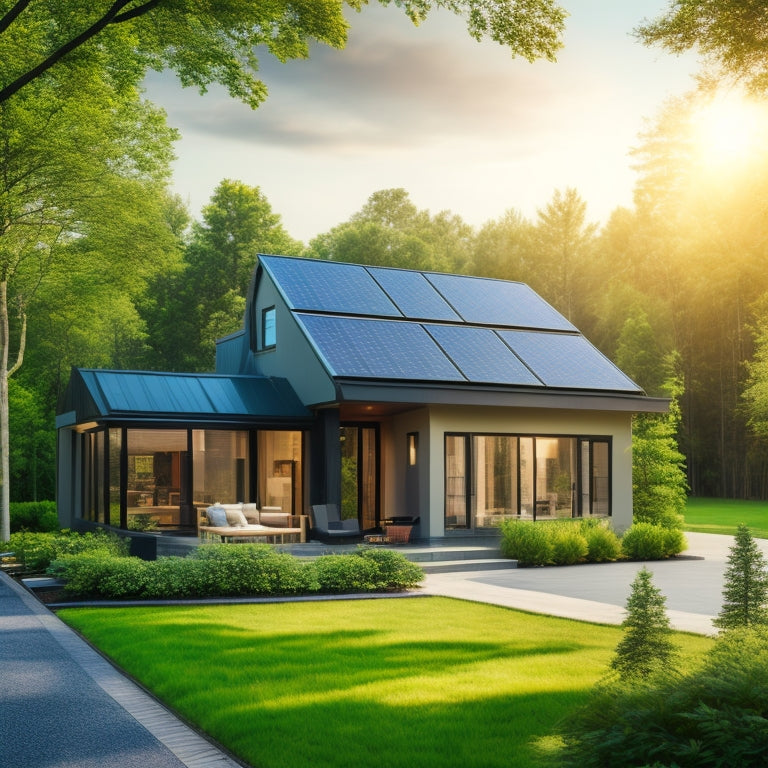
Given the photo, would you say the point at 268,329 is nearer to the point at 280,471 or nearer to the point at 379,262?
the point at 280,471

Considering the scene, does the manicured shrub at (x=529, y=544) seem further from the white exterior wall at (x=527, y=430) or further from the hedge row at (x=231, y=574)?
the hedge row at (x=231, y=574)

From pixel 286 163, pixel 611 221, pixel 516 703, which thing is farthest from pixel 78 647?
pixel 611 221

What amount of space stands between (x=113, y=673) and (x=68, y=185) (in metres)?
15.6

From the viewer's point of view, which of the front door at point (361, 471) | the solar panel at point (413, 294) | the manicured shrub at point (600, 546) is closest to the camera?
the manicured shrub at point (600, 546)

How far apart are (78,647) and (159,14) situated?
817 cm

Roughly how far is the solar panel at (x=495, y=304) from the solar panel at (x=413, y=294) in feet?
1.00

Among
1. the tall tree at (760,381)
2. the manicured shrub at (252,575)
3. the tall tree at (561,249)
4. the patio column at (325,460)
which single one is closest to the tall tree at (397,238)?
the tall tree at (561,249)

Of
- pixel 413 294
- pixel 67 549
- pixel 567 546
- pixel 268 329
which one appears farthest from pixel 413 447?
pixel 67 549

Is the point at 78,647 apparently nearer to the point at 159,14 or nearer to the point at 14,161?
the point at 159,14

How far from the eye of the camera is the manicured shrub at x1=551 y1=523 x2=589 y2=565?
53.9 ft

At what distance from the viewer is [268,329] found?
68.7 feet

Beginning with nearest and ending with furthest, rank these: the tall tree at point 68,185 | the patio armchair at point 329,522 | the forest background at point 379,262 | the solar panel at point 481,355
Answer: the patio armchair at point 329,522
the tall tree at point 68,185
the solar panel at point 481,355
the forest background at point 379,262

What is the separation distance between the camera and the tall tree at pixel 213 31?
10969 mm

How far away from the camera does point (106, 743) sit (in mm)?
5629
